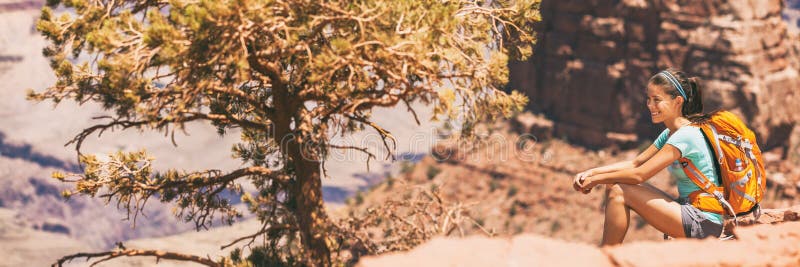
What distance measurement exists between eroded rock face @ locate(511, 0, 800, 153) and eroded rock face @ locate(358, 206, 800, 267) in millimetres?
50257

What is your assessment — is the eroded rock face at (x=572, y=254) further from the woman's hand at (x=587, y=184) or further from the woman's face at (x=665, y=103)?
the woman's face at (x=665, y=103)

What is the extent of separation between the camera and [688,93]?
230 inches

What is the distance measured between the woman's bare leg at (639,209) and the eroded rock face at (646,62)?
49.5 metres

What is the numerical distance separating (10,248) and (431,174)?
4835 inches

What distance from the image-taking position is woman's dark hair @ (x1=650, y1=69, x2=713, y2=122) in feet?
19.2

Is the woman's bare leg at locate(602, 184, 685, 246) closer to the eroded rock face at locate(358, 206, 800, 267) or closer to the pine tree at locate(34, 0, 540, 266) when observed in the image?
the eroded rock face at locate(358, 206, 800, 267)

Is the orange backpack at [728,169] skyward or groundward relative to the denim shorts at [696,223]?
skyward

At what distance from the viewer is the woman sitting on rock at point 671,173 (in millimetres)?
5637

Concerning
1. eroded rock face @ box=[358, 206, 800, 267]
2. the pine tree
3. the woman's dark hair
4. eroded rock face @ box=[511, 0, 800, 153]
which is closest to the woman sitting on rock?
the woman's dark hair

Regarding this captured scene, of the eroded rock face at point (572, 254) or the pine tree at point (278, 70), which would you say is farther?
the pine tree at point (278, 70)

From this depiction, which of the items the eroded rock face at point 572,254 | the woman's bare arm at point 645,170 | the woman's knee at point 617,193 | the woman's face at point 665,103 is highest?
the woman's face at point 665,103


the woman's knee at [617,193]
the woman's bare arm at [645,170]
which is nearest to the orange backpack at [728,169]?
the woman's bare arm at [645,170]

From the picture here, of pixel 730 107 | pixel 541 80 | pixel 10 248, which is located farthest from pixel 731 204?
pixel 10 248

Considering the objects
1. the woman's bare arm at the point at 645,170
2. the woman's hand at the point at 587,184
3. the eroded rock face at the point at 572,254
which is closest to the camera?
the eroded rock face at the point at 572,254
